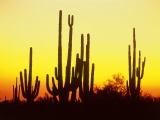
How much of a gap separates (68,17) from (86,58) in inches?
86.7

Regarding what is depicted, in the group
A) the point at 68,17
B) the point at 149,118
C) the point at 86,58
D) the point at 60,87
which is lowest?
the point at 149,118

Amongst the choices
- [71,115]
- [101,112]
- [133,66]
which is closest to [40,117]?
[71,115]

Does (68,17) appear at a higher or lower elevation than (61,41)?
higher

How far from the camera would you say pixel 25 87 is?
71.5 feet

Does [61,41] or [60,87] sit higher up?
[61,41]

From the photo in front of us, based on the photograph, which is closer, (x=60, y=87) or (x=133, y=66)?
(x=60, y=87)

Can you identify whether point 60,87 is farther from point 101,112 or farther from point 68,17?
point 68,17

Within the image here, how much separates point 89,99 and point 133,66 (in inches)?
154

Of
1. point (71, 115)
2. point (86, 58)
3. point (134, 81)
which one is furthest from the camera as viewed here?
point (134, 81)

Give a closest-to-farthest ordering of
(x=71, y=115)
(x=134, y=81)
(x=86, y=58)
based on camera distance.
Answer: (x=71, y=115), (x=86, y=58), (x=134, y=81)

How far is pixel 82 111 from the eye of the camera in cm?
1836

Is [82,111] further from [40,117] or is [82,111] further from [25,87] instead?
[25,87]

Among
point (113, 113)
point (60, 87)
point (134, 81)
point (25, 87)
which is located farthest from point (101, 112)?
point (25, 87)

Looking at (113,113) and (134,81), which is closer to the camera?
(113,113)
